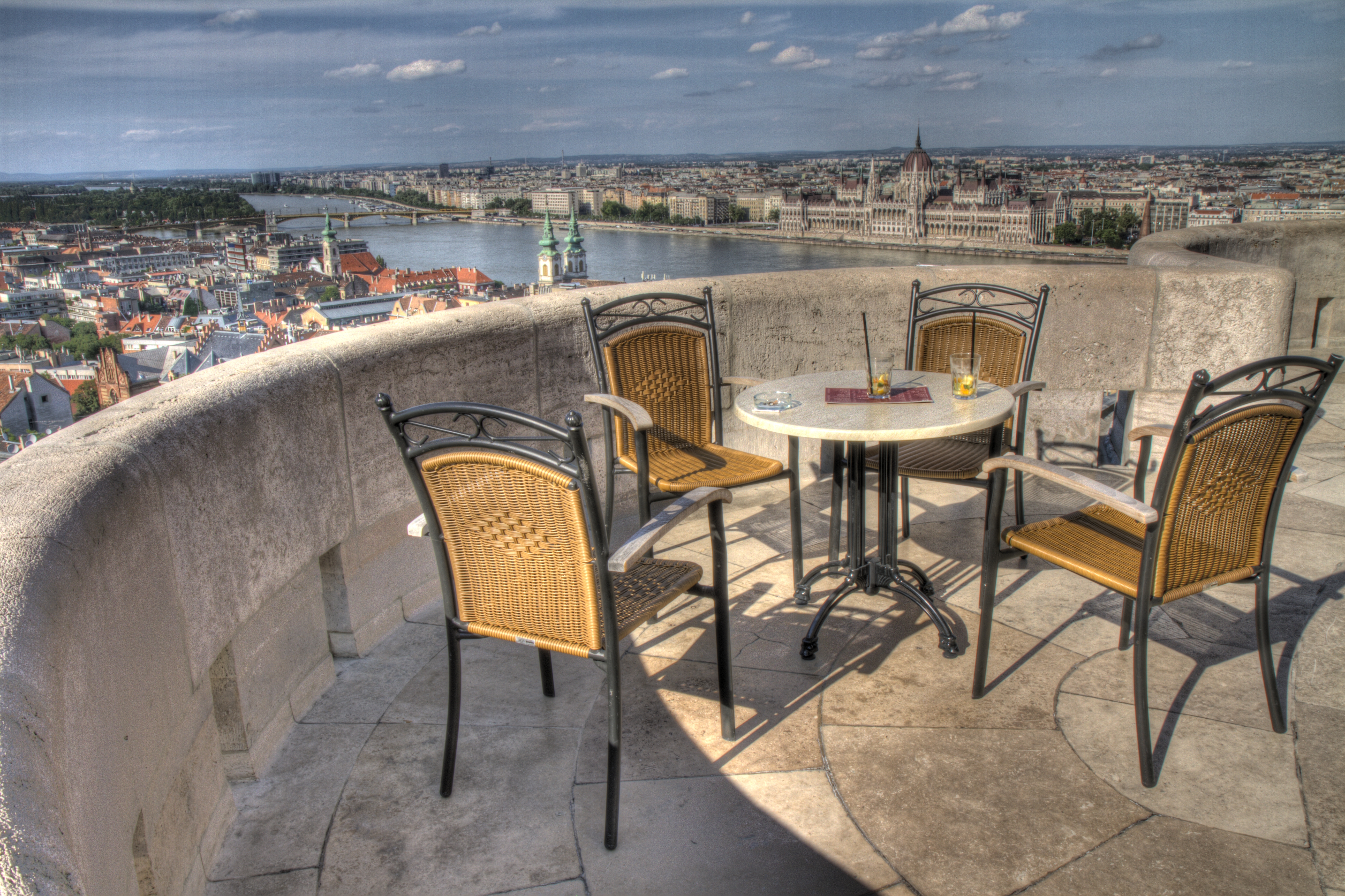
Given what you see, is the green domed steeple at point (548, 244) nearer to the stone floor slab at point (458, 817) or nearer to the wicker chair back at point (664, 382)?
the wicker chair back at point (664, 382)

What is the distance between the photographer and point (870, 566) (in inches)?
106

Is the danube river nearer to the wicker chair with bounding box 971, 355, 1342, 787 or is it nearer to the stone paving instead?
the stone paving

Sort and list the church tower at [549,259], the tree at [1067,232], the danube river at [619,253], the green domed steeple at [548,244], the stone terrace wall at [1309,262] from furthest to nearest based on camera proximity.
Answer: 1. the tree at [1067,232]
2. the green domed steeple at [548,244]
3. the church tower at [549,259]
4. the danube river at [619,253]
5. the stone terrace wall at [1309,262]

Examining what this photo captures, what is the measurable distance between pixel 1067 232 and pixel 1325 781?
831 inches

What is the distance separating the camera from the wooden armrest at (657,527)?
5.40ft

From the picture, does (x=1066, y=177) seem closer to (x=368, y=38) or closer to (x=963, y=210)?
A: (x=963, y=210)

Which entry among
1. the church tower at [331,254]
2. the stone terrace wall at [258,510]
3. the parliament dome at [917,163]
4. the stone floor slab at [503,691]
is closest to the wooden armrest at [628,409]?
the stone terrace wall at [258,510]

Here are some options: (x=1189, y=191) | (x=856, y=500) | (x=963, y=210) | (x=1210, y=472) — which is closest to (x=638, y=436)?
(x=856, y=500)

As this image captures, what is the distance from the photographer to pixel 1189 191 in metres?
12.2

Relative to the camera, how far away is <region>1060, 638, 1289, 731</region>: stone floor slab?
2.15 m

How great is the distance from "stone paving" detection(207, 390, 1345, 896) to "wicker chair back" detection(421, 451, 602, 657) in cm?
43

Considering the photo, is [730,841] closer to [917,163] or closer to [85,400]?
[85,400]

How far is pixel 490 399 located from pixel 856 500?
4.11 ft

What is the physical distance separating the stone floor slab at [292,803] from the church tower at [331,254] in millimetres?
33700
